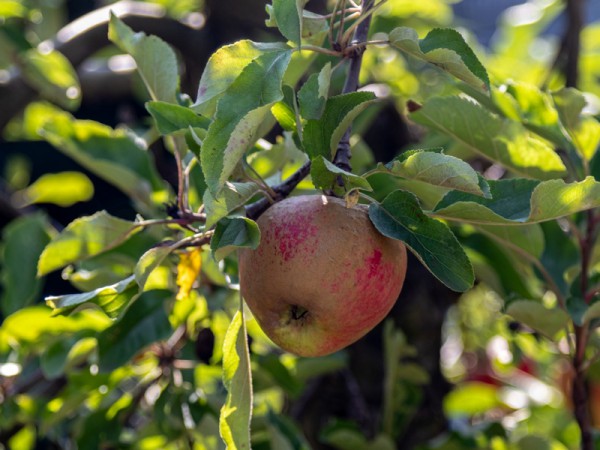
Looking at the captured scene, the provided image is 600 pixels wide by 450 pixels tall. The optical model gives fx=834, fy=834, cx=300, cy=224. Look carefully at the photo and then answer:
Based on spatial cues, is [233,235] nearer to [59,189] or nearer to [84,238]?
[84,238]

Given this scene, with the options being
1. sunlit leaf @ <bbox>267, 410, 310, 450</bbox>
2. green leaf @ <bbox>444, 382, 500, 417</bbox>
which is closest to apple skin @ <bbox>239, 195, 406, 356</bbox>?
sunlit leaf @ <bbox>267, 410, 310, 450</bbox>

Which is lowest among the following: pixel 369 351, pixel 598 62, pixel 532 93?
pixel 369 351

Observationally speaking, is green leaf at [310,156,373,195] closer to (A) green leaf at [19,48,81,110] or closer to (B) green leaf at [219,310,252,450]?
(B) green leaf at [219,310,252,450]

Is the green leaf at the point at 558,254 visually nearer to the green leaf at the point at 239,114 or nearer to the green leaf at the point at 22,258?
the green leaf at the point at 239,114

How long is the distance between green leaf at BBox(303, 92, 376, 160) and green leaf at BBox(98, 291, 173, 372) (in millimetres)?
403

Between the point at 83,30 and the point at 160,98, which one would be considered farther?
the point at 83,30

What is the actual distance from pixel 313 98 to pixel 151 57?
0.70 feet

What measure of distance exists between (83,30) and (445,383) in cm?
98

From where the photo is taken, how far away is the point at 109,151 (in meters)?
1.14

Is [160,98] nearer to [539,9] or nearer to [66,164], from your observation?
[539,9]

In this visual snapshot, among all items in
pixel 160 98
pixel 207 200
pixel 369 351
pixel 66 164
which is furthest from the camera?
pixel 66 164

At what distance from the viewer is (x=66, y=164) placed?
2.52 metres

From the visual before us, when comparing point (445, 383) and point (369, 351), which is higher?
point (369, 351)

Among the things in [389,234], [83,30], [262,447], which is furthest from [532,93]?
[83,30]
